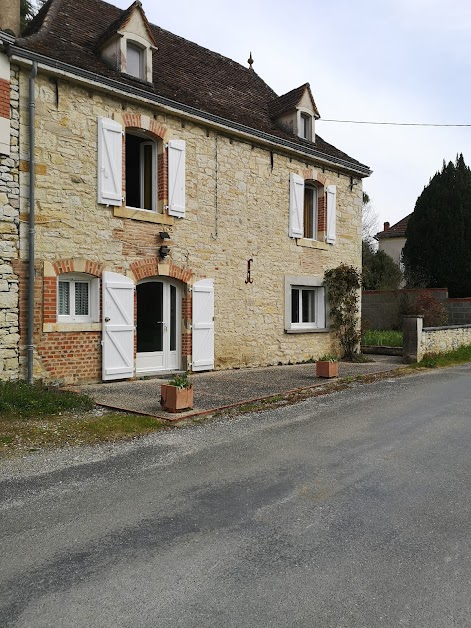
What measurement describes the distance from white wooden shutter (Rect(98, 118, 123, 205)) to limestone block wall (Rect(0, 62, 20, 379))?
5.06 feet

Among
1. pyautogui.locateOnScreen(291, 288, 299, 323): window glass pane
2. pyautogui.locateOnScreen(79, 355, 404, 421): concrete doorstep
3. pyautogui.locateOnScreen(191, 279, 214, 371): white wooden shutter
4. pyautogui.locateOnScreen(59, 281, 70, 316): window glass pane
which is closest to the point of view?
pyautogui.locateOnScreen(79, 355, 404, 421): concrete doorstep

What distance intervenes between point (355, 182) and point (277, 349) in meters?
6.03

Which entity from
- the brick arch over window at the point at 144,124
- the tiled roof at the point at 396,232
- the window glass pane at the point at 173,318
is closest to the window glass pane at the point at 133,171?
the brick arch over window at the point at 144,124

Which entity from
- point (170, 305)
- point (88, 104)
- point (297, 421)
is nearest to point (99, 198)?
point (88, 104)

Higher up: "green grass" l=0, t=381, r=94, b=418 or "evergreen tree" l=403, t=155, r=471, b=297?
"evergreen tree" l=403, t=155, r=471, b=297

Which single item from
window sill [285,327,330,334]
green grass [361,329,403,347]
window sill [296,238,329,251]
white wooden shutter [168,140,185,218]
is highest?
white wooden shutter [168,140,185,218]

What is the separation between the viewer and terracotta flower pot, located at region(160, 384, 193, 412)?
23.7 ft

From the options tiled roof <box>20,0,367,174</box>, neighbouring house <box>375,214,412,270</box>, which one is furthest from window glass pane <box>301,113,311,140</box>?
neighbouring house <box>375,214,412,270</box>

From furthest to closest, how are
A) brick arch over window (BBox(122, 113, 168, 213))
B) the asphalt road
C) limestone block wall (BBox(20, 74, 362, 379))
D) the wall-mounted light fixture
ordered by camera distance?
the wall-mounted light fixture < brick arch over window (BBox(122, 113, 168, 213)) < limestone block wall (BBox(20, 74, 362, 379)) < the asphalt road

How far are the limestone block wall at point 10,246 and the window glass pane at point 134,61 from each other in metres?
2.79

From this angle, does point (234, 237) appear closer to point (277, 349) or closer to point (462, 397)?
point (277, 349)

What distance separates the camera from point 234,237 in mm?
12297

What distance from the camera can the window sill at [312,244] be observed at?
13.9 m

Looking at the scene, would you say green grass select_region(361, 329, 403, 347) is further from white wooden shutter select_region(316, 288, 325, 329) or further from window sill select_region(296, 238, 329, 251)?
window sill select_region(296, 238, 329, 251)
